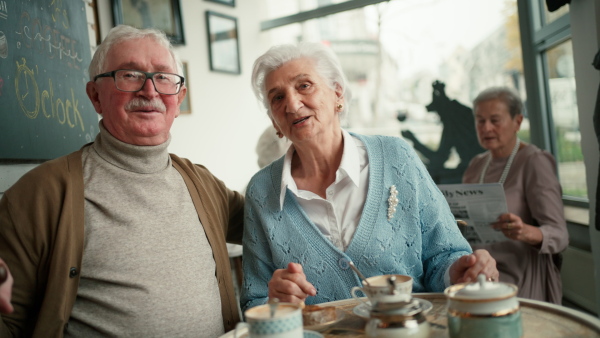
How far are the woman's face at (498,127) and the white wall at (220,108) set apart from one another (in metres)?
2.34

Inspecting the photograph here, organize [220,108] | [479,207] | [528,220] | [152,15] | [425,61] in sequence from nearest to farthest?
[479,207]
[528,220]
[152,15]
[425,61]
[220,108]

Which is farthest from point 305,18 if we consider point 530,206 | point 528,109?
point 530,206

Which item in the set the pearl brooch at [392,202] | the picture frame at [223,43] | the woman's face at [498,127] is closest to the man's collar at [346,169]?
the pearl brooch at [392,202]

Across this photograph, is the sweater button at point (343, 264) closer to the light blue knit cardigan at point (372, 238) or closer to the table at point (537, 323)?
the light blue knit cardigan at point (372, 238)

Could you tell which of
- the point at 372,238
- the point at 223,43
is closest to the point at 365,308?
the point at 372,238

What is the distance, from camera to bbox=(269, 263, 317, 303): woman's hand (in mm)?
1330

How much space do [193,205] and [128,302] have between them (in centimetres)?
39

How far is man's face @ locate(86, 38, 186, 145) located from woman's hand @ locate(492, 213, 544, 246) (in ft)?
5.20

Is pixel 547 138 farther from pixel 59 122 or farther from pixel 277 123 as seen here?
pixel 59 122

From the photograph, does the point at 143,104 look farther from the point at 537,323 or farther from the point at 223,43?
the point at 223,43

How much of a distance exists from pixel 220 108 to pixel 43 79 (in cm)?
260

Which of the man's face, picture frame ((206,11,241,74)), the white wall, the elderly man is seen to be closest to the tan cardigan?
the elderly man

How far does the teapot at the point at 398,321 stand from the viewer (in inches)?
35.9

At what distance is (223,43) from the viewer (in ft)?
15.2
